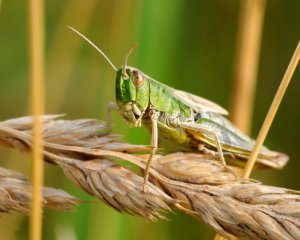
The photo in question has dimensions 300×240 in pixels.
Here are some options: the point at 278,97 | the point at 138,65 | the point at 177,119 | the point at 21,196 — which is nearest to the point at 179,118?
the point at 177,119

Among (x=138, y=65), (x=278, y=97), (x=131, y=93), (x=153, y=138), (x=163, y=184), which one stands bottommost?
(x=163, y=184)

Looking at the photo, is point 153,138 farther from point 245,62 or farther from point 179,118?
point 245,62

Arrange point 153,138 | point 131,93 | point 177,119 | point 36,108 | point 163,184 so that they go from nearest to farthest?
1. point 36,108
2. point 163,184
3. point 153,138
4. point 131,93
5. point 177,119

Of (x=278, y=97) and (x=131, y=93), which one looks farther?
(x=131, y=93)

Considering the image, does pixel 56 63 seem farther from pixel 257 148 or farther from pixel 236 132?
pixel 257 148

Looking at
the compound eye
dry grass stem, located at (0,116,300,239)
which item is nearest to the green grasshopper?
the compound eye

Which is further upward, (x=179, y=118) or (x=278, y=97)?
(x=179, y=118)

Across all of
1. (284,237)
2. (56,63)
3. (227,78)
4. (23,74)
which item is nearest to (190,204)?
(284,237)
